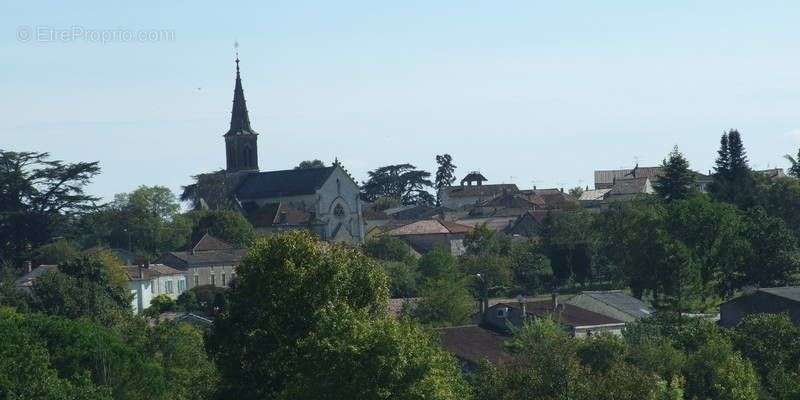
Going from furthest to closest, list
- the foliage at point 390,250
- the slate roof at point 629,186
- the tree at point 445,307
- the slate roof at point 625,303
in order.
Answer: the slate roof at point 629,186, the foliage at point 390,250, the slate roof at point 625,303, the tree at point 445,307

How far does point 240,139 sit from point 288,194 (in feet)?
30.1

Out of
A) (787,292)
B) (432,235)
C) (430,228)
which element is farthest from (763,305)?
(430,228)

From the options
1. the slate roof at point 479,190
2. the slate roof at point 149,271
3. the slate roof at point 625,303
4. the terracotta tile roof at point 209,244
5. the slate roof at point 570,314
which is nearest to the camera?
the slate roof at point 570,314

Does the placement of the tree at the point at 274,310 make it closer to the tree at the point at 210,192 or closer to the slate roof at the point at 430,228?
the slate roof at the point at 430,228

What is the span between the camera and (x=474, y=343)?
5756cm

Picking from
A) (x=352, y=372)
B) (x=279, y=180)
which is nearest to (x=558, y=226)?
(x=279, y=180)

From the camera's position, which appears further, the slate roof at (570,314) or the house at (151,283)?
the house at (151,283)

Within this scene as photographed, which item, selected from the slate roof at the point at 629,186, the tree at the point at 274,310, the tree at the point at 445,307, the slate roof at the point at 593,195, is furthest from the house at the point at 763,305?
the slate roof at the point at 593,195

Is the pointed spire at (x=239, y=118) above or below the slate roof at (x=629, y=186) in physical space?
above

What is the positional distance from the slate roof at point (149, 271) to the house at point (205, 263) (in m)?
1.39

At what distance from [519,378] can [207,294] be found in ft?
143

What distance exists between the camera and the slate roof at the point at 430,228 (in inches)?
4232

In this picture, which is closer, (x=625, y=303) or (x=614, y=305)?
(x=614, y=305)

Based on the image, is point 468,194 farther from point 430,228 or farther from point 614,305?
point 614,305
